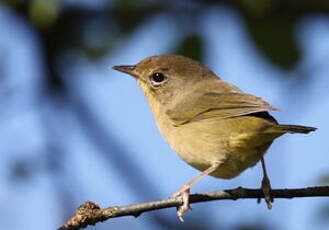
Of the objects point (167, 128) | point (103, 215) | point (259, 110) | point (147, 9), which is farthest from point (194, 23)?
point (103, 215)

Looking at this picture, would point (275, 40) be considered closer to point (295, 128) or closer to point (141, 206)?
point (295, 128)

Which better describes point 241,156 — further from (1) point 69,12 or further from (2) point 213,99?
(1) point 69,12

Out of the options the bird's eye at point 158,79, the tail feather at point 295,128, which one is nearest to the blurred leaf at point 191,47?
the bird's eye at point 158,79

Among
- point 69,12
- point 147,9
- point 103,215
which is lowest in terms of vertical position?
point 103,215

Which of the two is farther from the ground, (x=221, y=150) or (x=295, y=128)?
(x=221, y=150)

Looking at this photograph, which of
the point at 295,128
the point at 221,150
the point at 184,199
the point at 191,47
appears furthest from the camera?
→ the point at 191,47

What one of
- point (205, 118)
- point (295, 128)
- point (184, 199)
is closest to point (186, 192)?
point (184, 199)

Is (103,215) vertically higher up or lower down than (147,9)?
lower down
